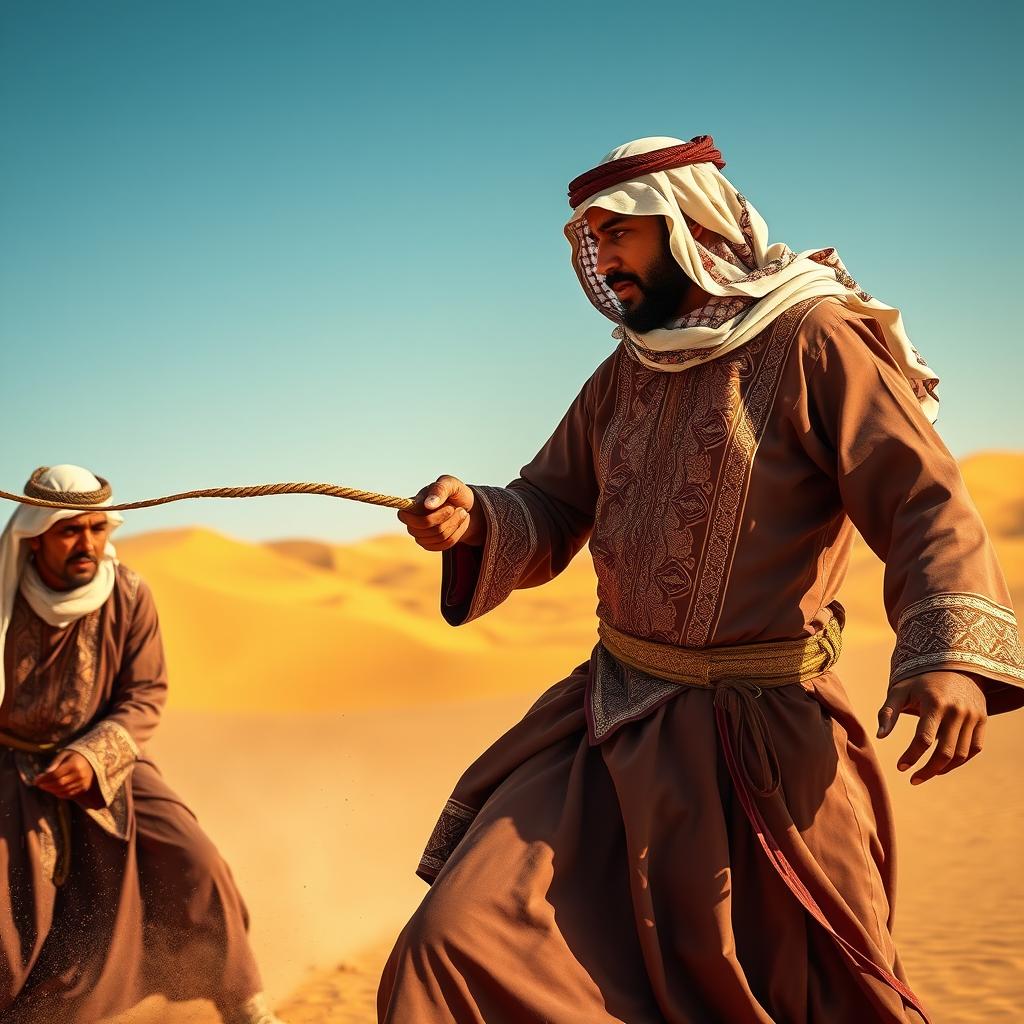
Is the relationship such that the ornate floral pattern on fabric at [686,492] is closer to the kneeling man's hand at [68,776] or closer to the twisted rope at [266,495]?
the twisted rope at [266,495]

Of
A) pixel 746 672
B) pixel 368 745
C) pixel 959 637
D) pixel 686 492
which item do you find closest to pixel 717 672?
pixel 746 672

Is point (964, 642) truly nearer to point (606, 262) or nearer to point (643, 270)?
point (643, 270)

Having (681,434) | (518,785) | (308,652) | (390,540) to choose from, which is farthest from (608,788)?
(390,540)

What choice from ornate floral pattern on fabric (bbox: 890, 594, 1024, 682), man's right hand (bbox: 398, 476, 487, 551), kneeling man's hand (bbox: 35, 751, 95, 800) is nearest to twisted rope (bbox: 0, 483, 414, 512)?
man's right hand (bbox: 398, 476, 487, 551)

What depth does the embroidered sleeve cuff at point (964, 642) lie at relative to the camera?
3.02 metres

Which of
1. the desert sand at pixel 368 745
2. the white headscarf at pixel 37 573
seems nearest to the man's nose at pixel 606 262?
the white headscarf at pixel 37 573

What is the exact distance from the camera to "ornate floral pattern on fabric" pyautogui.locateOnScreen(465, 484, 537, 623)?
13.6ft

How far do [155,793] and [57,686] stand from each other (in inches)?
28.5

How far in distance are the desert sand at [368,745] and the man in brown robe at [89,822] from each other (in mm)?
266

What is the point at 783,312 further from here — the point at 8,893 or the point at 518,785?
the point at 8,893

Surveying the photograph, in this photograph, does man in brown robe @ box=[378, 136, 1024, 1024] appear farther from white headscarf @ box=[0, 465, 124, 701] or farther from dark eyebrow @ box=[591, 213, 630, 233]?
white headscarf @ box=[0, 465, 124, 701]

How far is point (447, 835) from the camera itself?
12.6 ft

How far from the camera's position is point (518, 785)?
3648 millimetres

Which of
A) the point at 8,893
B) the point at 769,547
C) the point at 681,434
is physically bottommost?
the point at 8,893
